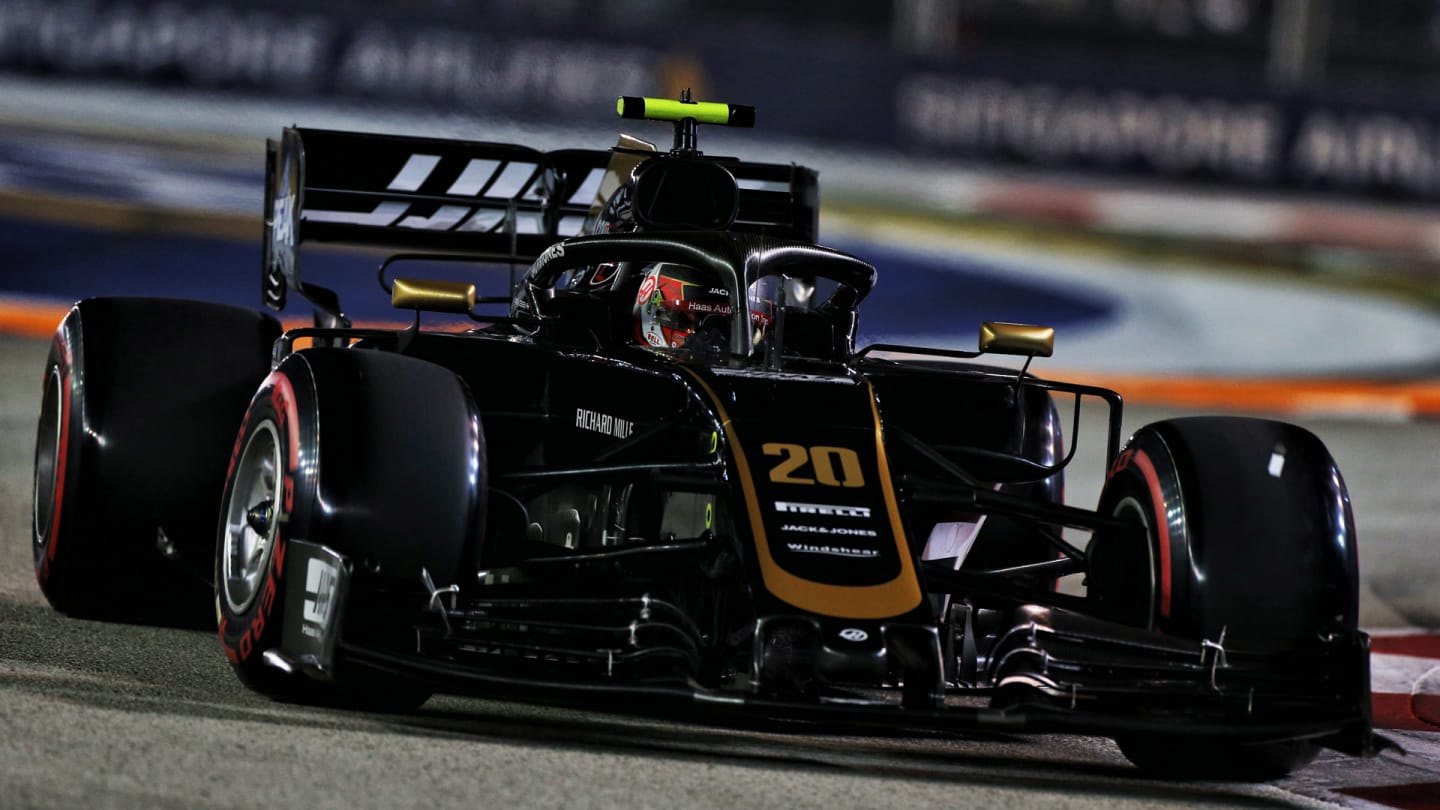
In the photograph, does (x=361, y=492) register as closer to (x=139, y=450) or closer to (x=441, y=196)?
(x=139, y=450)

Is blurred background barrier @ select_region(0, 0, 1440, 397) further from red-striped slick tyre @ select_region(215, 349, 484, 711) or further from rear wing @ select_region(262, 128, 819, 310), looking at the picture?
red-striped slick tyre @ select_region(215, 349, 484, 711)

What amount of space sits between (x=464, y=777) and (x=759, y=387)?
1283 millimetres

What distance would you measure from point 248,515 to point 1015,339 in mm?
2160

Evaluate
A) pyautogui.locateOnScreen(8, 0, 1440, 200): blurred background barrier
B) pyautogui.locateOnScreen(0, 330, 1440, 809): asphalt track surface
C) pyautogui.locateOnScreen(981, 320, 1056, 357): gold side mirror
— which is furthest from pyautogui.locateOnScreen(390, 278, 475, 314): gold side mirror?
pyautogui.locateOnScreen(8, 0, 1440, 200): blurred background barrier

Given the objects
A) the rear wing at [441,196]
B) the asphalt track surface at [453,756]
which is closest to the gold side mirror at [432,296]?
the asphalt track surface at [453,756]

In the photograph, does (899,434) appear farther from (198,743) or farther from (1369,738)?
(198,743)

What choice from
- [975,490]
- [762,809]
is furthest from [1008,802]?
[975,490]

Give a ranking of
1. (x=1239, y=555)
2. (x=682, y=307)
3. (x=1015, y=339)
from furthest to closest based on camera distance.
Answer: (x=682, y=307) < (x=1015, y=339) < (x=1239, y=555)

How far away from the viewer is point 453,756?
14.3ft

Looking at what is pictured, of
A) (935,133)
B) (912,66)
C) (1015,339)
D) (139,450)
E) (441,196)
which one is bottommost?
(139,450)

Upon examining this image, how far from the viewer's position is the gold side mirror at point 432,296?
5.53 m

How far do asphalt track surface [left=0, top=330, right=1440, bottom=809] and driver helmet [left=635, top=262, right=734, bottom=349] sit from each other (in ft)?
4.08

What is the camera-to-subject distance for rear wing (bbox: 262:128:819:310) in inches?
289

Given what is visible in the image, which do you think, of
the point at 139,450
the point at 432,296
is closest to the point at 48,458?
the point at 139,450
